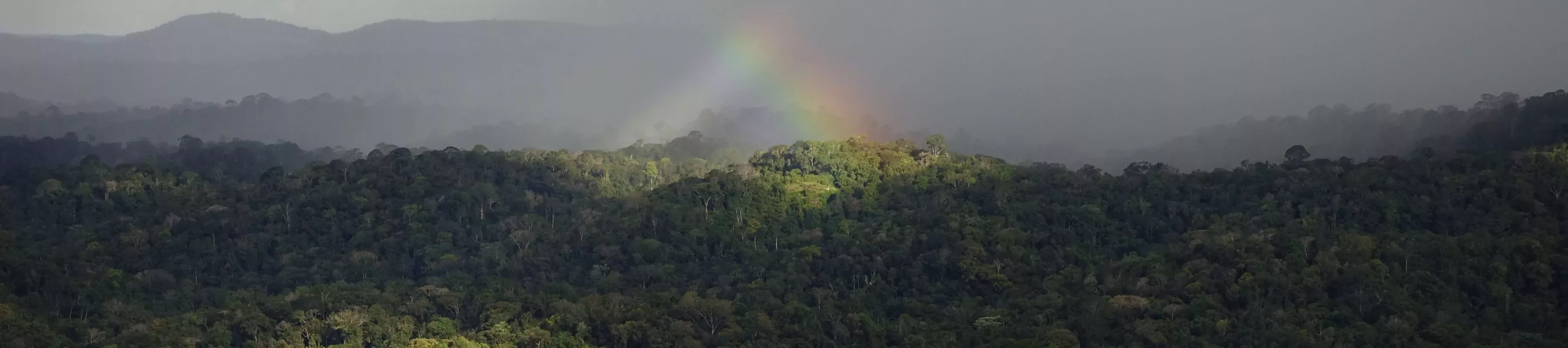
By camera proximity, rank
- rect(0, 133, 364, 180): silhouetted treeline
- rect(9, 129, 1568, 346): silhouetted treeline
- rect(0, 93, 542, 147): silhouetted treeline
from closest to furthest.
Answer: rect(9, 129, 1568, 346): silhouetted treeline
rect(0, 133, 364, 180): silhouetted treeline
rect(0, 93, 542, 147): silhouetted treeline

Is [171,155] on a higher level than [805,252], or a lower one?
higher

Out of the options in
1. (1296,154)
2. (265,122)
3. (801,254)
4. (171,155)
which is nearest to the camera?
(801,254)

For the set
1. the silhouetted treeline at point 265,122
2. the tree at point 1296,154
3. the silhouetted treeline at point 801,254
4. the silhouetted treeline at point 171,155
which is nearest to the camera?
the silhouetted treeline at point 801,254

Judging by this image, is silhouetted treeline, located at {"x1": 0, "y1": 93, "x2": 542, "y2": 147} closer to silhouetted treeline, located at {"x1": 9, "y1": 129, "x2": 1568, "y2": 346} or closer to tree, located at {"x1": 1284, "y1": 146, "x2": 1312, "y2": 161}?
silhouetted treeline, located at {"x1": 9, "y1": 129, "x2": 1568, "y2": 346}

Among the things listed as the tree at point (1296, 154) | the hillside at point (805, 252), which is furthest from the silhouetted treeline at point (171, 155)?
the tree at point (1296, 154)

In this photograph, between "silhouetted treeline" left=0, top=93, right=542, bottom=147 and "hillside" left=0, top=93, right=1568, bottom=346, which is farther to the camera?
"silhouetted treeline" left=0, top=93, right=542, bottom=147

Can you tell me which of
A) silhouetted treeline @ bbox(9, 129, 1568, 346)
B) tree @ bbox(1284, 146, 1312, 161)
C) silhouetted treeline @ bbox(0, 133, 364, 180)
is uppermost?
tree @ bbox(1284, 146, 1312, 161)

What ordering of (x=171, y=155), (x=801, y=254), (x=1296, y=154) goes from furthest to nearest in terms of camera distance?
(x=171, y=155)
(x=1296, y=154)
(x=801, y=254)

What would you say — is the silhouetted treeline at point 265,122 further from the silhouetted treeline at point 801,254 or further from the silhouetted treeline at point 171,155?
the silhouetted treeline at point 801,254

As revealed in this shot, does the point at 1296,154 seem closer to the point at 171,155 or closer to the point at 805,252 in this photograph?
the point at 805,252

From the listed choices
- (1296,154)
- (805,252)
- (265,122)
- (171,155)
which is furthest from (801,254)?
(265,122)

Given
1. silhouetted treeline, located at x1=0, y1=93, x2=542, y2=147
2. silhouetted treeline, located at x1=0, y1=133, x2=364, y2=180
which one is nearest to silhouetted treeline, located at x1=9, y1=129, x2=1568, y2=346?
silhouetted treeline, located at x1=0, y1=133, x2=364, y2=180
